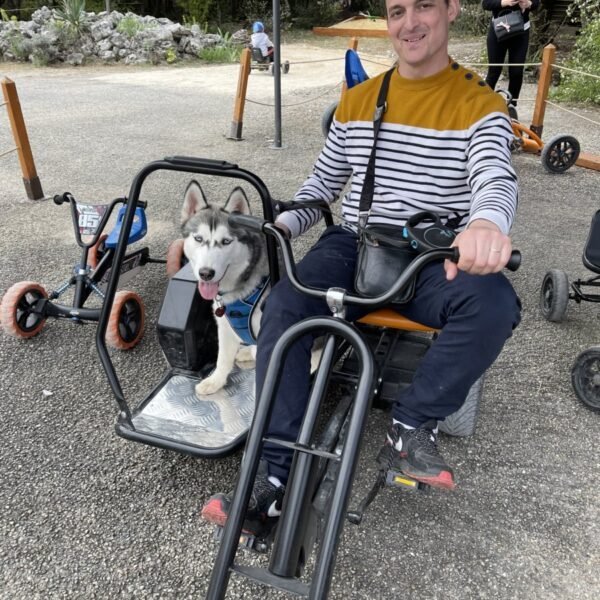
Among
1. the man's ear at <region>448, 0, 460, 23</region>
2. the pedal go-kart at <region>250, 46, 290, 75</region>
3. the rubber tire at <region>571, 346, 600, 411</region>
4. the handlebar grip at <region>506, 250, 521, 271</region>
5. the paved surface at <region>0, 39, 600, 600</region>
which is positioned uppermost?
the man's ear at <region>448, 0, 460, 23</region>

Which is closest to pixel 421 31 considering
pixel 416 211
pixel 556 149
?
pixel 416 211

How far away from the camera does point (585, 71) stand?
929 cm

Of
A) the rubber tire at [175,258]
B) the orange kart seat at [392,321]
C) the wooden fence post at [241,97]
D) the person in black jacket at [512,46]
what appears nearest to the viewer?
the orange kart seat at [392,321]

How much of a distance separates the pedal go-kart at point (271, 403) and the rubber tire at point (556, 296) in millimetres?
1278

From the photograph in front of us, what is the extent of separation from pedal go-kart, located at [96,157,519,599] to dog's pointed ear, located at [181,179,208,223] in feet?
0.99

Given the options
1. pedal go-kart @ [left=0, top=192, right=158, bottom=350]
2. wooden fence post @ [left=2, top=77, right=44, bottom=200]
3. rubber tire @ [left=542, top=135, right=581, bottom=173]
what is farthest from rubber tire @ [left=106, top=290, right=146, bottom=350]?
rubber tire @ [left=542, top=135, right=581, bottom=173]

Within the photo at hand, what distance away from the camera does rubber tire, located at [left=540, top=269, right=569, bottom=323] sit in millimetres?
3469

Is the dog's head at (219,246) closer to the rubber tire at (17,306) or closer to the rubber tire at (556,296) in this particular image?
the rubber tire at (17,306)

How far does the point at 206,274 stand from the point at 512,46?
577 centimetres

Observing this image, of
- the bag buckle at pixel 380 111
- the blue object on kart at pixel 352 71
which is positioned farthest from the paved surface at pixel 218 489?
the blue object on kart at pixel 352 71

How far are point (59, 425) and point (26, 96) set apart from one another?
9024 millimetres

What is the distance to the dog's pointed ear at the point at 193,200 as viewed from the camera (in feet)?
8.18

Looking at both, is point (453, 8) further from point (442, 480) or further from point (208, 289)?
point (442, 480)

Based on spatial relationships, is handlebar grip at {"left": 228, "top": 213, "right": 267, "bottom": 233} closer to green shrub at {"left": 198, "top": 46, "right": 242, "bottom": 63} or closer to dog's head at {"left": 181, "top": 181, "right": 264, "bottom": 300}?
dog's head at {"left": 181, "top": 181, "right": 264, "bottom": 300}
